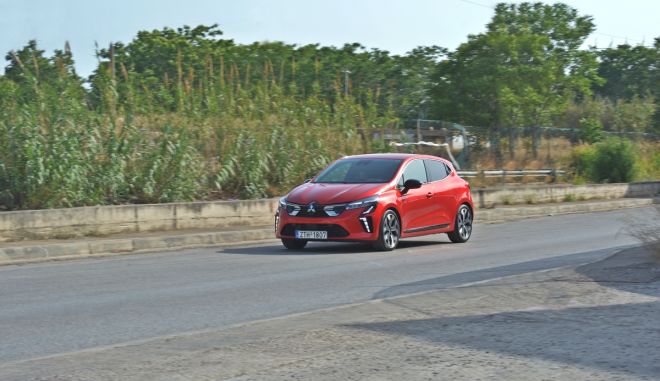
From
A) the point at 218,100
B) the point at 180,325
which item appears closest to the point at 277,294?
the point at 180,325

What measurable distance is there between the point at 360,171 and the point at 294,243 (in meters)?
1.70

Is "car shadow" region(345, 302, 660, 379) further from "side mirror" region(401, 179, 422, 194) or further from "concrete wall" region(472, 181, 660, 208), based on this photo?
"concrete wall" region(472, 181, 660, 208)

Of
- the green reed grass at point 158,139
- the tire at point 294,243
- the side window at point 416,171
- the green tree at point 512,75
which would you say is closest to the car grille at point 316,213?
the tire at point 294,243

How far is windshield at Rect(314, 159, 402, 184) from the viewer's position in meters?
17.1

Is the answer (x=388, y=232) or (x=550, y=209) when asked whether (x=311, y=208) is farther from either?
(x=550, y=209)

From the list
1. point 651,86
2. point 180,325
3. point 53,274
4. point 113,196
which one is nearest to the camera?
point 180,325

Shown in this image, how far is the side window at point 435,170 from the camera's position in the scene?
18288mm

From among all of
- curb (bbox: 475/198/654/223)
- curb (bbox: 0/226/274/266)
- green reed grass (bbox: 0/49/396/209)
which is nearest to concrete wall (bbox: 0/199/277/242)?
curb (bbox: 0/226/274/266)

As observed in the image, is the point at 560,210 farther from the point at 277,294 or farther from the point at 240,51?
the point at 240,51

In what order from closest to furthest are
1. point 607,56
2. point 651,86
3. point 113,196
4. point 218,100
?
point 113,196
point 218,100
point 651,86
point 607,56

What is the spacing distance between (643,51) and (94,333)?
96.6m

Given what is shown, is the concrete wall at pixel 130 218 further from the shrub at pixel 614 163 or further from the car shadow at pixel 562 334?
the shrub at pixel 614 163

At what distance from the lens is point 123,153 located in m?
20.2

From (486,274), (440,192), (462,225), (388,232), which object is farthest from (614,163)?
(486,274)
